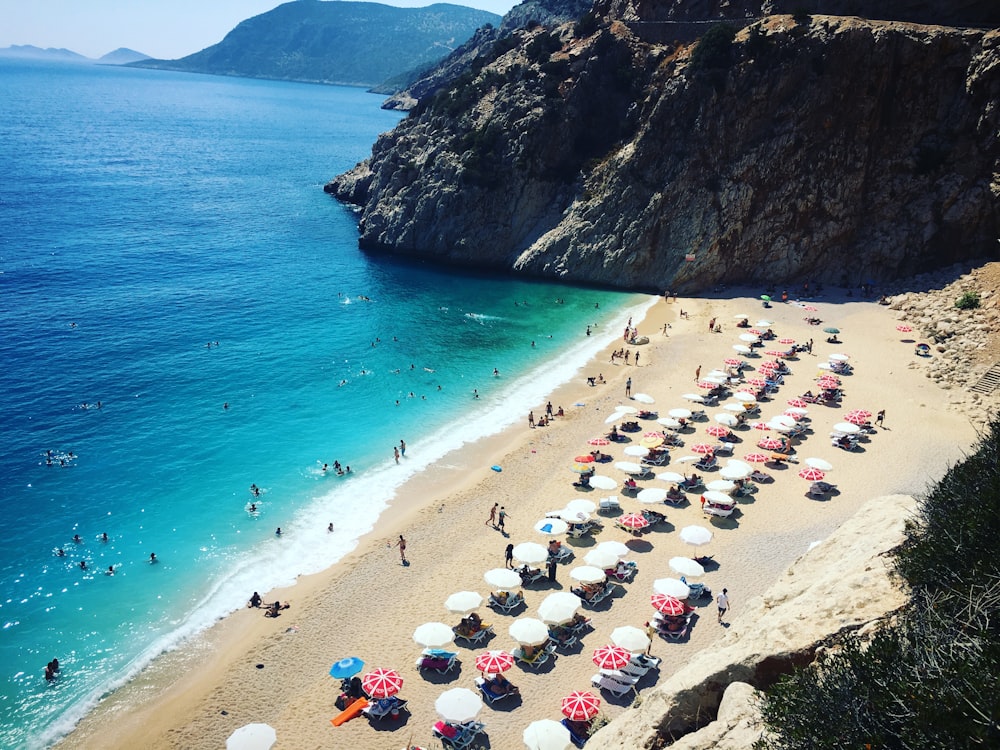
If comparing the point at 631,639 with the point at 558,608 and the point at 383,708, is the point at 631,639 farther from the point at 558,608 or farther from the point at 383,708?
the point at 383,708

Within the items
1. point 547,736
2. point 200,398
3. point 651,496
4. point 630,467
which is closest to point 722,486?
point 651,496

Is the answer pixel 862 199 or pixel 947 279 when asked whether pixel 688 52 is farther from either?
pixel 947 279

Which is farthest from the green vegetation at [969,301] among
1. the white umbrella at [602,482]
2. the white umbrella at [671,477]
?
the white umbrella at [602,482]

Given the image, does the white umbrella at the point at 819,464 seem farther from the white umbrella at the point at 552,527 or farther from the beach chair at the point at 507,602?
the beach chair at the point at 507,602

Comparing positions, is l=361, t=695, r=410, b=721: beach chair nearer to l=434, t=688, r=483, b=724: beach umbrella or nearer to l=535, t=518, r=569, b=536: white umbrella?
l=434, t=688, r=483, b=724: beach umbrella

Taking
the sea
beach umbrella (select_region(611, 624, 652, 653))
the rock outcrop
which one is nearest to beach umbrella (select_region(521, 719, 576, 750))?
beach umbrella (select_region(611, 624, 652, 653))

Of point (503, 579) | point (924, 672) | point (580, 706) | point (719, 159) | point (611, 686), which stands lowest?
point (611, 686)
